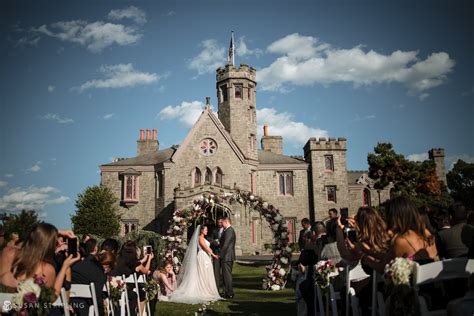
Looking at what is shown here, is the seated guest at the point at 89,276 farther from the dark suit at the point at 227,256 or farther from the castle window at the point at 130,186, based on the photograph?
the castle window at the point at 130,186

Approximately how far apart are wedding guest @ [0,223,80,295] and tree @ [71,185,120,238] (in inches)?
1189

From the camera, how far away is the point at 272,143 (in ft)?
153

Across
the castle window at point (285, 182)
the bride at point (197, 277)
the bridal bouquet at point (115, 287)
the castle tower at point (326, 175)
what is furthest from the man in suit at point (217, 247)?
the castle tower at point (326, 175)

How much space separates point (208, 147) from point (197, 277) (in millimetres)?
24354

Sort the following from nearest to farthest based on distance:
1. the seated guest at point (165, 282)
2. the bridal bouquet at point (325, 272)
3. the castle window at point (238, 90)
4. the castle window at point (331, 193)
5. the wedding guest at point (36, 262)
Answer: the wedding guest at point (36, 262) < the bridal bouquet at point (325, 272) < the seated guest at point (165, 282) < the castle window at point (331, 193) < the castle window at point (238, 90)

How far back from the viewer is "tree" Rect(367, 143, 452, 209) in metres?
31.3

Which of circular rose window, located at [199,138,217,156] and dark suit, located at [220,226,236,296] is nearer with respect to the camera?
dark suit, located at [220,226,236,296]

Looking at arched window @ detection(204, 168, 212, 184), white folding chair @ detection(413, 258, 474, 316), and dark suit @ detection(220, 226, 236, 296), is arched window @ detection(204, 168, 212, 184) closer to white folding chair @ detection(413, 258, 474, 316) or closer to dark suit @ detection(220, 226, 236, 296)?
dark suit @ detection(220, 226, 236, 296)

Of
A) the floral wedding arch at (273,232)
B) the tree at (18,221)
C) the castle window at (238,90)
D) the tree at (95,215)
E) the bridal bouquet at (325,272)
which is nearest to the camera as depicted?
the bridal bouquet at (325,272)

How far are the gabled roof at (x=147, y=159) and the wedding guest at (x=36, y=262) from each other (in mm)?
33309

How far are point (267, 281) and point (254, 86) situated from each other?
94.7 ft

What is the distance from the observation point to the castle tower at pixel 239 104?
3966cm

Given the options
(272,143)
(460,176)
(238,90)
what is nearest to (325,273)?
(238,90)

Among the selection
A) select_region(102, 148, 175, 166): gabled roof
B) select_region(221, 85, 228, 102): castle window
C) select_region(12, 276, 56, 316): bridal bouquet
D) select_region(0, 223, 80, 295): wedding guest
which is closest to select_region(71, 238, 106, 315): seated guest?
select_region(0, 223, 80, 295): wedding guest
